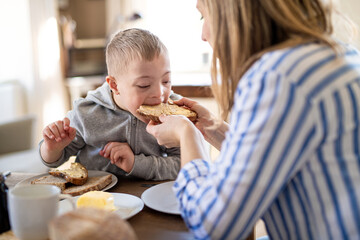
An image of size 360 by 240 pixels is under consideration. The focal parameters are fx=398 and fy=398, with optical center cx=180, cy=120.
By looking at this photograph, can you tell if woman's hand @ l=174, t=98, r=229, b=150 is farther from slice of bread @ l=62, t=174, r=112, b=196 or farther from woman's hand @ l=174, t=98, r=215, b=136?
slice of bread @ l=62, t=174, r=112, b=196

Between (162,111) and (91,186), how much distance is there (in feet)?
1.22

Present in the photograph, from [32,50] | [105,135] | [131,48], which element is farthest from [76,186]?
[32,50]

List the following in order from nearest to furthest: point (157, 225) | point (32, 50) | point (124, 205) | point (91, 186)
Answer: point (157, 225) < point (124, 205) < point (91, 186) < point (32, 50)

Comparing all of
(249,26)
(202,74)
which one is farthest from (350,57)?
(202,74)

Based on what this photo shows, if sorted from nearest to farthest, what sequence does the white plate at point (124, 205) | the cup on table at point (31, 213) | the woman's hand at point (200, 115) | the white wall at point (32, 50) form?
the cup on table at point (31, 213) → the white plate at point (124, 205) → the woman's hand at point (200, 115) → the white wall at point (32, 50)

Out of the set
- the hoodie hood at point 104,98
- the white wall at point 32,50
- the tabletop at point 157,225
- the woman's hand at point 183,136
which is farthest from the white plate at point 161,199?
the white wall at point 32,50

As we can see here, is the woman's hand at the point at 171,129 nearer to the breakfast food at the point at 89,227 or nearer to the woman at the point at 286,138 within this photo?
the woman at the point at 286,138

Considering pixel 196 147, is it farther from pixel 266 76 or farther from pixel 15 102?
pixel 15 102

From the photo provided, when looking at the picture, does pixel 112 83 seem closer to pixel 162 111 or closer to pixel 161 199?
pixel 162 111

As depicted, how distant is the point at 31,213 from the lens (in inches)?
32.5

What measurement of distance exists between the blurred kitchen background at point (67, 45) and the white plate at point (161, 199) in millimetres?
2951

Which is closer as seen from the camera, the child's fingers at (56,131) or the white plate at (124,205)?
the white plate at (124,205)

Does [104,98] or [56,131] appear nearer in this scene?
[56,131]

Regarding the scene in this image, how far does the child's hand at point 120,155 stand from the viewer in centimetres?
141
